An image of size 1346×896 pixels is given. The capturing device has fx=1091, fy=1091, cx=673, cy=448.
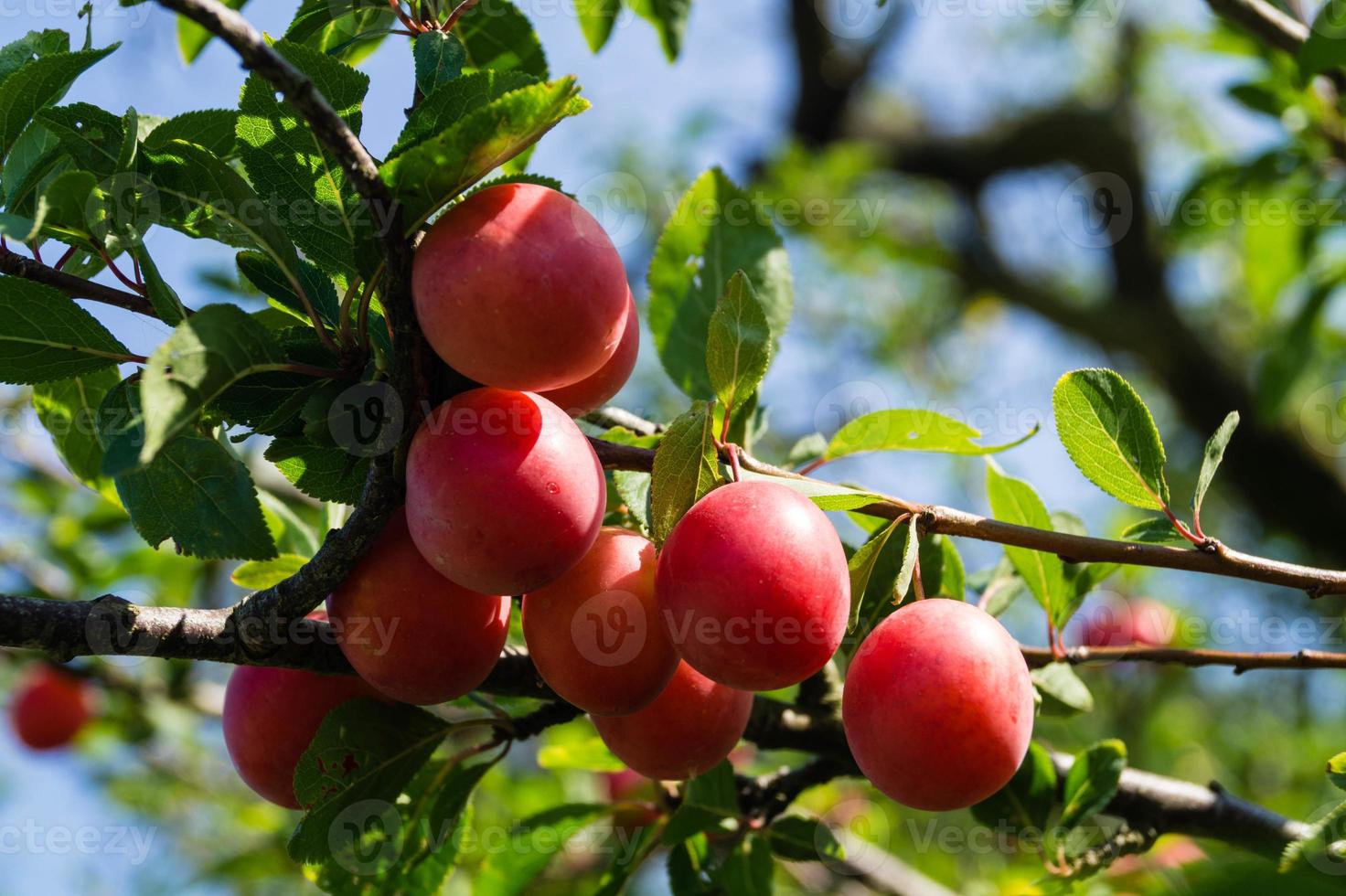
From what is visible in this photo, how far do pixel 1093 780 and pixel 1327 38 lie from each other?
96 centimetres

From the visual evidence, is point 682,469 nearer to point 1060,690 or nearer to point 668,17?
point 1060,690

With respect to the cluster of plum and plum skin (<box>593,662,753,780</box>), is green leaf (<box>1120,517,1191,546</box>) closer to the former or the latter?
the cluster of plum

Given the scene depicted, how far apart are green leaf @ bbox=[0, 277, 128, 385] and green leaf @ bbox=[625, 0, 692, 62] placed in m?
0.87

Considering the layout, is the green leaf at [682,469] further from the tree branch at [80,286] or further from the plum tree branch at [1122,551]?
the tree branch at [80,286]

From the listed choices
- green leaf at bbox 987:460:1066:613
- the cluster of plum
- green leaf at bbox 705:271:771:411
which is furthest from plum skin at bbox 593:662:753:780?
green leaf at bbox 987:460:1066:613

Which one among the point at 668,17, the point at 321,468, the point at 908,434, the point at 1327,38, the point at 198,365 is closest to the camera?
the point at 198,365

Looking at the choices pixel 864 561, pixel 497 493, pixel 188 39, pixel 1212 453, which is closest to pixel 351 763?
pixel 497 493

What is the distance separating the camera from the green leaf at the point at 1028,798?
3.89 ft

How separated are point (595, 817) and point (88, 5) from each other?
3.37 feet

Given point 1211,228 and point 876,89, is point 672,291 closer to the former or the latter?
point 1211,228

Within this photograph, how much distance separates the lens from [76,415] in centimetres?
112

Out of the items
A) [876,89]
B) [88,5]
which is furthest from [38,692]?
[876,89]

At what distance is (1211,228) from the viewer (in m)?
2.68

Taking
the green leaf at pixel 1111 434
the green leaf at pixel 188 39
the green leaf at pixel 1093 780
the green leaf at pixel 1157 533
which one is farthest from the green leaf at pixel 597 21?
the green leaf at pixel 1093 780
